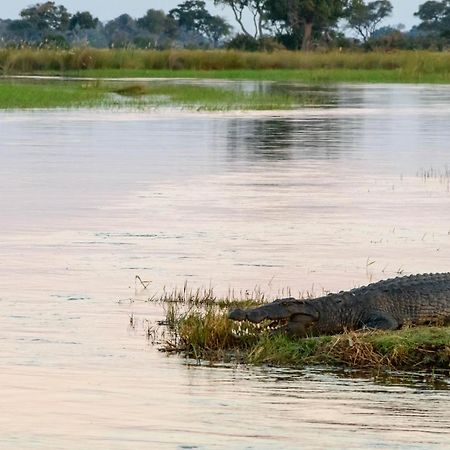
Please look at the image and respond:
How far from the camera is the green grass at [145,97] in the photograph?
3616cm

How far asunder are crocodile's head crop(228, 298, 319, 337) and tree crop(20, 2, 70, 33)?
10475 cm

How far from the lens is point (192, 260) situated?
37.9 ft

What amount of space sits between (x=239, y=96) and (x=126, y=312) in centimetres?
3114

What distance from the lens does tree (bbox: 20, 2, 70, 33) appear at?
11194 cm

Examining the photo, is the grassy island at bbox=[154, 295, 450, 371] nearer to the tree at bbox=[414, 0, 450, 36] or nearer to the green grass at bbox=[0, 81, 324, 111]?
the green grass at bbox=[0, 81, 324, 111]

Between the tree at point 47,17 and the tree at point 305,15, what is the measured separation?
31.9m

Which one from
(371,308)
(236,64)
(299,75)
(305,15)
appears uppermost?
(305,15)

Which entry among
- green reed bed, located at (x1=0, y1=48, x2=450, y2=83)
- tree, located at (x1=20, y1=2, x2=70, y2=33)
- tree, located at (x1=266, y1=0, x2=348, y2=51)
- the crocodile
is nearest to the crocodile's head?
the crocodile

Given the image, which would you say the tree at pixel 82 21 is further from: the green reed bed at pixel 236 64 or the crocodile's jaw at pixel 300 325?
the crocodile's jaw at pixel 300 325

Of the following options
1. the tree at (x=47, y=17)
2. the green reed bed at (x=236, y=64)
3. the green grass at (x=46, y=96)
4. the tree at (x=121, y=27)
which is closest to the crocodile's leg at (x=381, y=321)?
the green grass at (x=46, y=96)

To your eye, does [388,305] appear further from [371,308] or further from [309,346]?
[309,346]

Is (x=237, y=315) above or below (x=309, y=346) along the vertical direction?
above

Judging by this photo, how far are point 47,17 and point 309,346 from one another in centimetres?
10701

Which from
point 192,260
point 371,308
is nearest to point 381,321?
point 371,308
